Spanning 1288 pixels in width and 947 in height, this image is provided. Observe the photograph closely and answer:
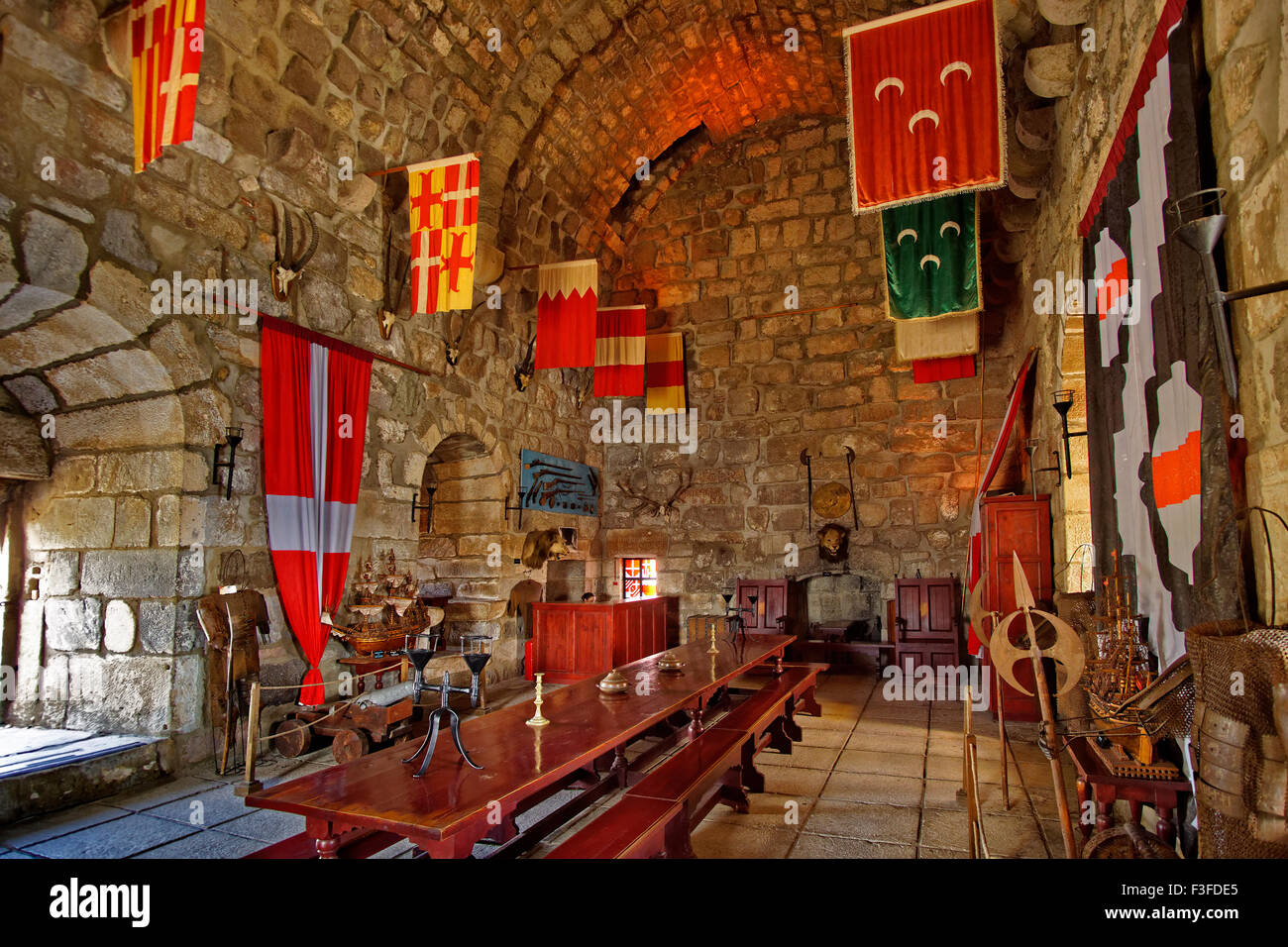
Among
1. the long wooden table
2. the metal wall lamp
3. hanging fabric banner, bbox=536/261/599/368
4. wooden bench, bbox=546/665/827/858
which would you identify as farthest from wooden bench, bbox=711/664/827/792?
hanging fabric banner, bbox=536/261/599/368

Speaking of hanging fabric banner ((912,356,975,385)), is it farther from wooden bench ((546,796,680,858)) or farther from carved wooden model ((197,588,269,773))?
carved wooden model ((197,588,269,773))

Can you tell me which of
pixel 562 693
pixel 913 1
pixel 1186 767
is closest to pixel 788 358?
pixel 913 1

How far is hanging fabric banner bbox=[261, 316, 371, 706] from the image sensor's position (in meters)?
4.54

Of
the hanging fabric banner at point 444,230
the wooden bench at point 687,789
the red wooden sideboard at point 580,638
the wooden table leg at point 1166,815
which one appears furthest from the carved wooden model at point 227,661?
the wooden table leg at point 1166,815

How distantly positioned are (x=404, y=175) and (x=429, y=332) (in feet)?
4.26

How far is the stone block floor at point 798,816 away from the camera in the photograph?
2.93 m

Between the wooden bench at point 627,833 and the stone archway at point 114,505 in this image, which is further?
the stone archway at point 114,505

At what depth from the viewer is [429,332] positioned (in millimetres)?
6227

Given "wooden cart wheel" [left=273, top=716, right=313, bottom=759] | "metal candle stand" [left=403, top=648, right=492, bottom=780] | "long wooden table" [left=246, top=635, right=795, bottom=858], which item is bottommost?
"wooden cart wheel" [left=273, top=716, right=313, bottom=759]

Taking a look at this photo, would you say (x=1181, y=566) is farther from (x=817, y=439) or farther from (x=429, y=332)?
(x=817, y=439)

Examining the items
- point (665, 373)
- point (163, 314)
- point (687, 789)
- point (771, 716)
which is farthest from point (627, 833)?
point (665, 373)

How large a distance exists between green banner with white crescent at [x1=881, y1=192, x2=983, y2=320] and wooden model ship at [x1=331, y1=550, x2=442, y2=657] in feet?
16.0

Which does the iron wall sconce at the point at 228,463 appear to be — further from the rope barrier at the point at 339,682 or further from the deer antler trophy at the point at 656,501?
the deer antler trophy at the point at 656,501

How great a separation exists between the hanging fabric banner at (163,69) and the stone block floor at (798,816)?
10.5 ft
